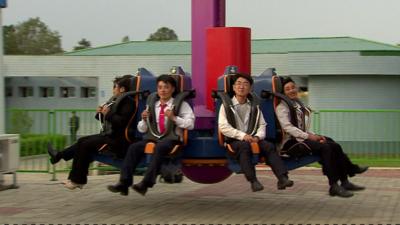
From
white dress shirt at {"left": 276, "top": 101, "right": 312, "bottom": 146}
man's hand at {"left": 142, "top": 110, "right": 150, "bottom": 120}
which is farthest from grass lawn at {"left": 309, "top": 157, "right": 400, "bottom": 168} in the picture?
man's hand at {"left": 142, "top": 110, "right": 150, "bottom": 120}

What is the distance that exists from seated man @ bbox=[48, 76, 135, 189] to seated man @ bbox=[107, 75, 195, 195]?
12.6 inches

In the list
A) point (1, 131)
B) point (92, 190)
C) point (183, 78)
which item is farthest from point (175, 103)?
point (1, 131)

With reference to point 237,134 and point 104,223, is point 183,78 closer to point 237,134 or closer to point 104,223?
point 237,134

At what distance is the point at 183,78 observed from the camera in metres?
9.52

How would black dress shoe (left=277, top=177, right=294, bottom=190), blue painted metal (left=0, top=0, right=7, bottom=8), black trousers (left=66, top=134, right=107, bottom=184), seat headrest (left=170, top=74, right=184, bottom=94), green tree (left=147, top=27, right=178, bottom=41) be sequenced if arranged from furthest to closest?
1. green tree (left=147, top=27, right=178, bottom=41)
2. blue painted metal (left=0, top=0, right=7, bottom=8)
3. black trousers (left=66, top=134, right=107, bottom=184)
4. seat headrest (left=170, top=74, right=184, bottom=94)
5. black dress shoe (left=277, top=177, right=294, bottom=190)

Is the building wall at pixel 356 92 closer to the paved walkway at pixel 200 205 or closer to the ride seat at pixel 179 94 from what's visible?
the paved walkway at pixel 200 205

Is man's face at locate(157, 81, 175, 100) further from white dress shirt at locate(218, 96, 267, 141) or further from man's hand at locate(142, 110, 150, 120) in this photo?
white dress shirt at locate(218, 96, 267, 141)

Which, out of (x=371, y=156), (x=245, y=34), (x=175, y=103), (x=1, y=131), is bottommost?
(x=371, y=156)

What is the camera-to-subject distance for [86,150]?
9555 millimetres

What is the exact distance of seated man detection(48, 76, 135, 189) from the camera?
30.9 ft

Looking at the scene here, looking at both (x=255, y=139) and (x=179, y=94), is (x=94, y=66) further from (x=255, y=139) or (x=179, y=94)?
(x=255, y=139)

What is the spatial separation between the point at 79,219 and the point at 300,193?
14.2ft

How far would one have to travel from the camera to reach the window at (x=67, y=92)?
Answer: 38875 mm

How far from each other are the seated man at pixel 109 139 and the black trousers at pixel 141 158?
46 centimetres
